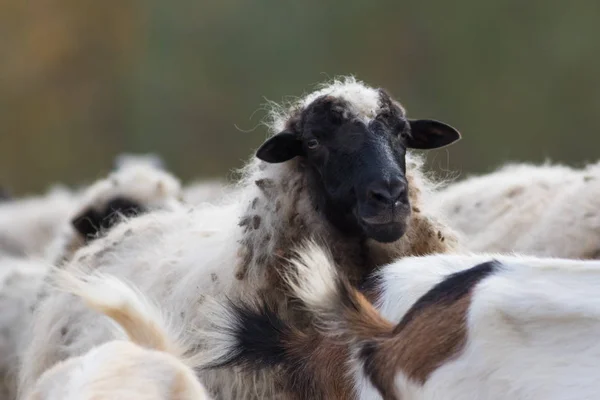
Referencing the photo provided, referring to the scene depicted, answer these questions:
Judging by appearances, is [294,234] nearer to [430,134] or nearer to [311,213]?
[311,213]

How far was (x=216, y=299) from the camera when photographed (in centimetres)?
455

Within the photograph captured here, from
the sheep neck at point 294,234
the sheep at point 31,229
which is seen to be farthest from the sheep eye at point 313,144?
the sheep at point 31,229

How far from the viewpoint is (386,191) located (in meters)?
4.45

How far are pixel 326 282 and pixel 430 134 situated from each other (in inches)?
66.9

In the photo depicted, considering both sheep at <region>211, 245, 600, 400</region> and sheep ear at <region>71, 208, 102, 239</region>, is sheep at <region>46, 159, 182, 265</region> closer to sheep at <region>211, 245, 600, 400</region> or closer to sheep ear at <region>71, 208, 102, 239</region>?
sheep ear at <region>71, 208, 102, 239</region>

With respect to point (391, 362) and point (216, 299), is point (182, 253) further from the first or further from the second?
point (391, 362)

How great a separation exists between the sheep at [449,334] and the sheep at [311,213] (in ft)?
2.46

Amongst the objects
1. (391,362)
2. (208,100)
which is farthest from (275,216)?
(208,100)

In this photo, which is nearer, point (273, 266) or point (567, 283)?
point (567, 283)

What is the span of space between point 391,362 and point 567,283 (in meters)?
0.53

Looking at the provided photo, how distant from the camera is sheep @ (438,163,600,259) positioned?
570 cm

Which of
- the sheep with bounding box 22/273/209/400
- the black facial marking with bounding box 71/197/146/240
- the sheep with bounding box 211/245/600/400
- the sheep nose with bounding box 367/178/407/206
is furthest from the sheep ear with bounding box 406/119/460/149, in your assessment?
the black facial marking with bounding box 71/197/146/240

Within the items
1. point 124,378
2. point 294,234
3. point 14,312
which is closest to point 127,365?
point 124,378

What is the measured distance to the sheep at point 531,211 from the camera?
18.7ft
